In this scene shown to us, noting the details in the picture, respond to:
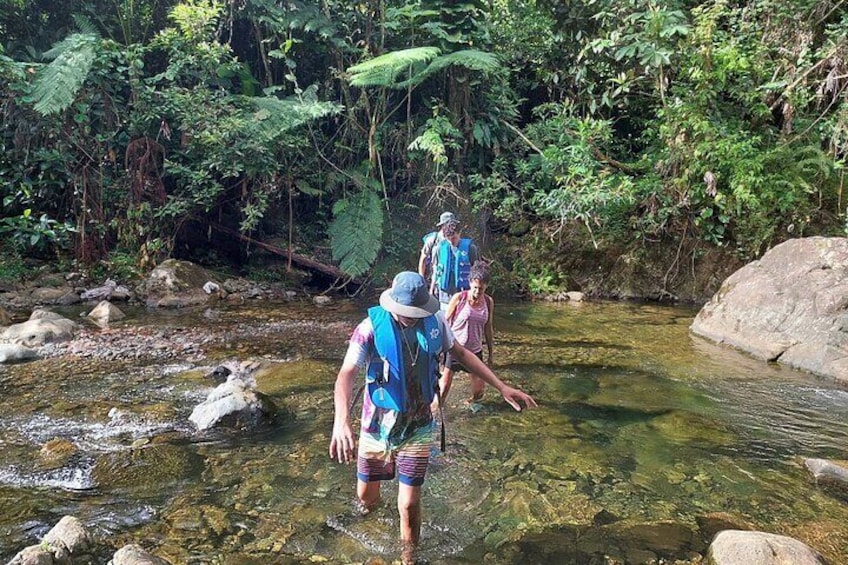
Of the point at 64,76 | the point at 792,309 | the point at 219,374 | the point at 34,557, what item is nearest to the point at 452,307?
the point at 219,374

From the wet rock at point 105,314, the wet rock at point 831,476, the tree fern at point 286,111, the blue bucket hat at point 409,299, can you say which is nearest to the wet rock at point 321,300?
the tree fern at point 286,111

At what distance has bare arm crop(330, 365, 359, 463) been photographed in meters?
3.31

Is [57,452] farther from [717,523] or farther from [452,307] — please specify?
[717,523]

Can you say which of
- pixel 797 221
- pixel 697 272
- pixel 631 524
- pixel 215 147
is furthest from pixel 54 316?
pixel 797 221

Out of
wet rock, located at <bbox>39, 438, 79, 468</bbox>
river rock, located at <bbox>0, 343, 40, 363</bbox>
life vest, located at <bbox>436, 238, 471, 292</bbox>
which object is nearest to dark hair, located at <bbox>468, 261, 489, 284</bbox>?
life vest, located at <bbox>436, 238, 471, 292</bbox>

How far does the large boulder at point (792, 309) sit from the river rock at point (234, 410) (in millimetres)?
6585

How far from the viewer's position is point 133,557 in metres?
3.34

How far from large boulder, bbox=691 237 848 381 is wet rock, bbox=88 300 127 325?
906cm

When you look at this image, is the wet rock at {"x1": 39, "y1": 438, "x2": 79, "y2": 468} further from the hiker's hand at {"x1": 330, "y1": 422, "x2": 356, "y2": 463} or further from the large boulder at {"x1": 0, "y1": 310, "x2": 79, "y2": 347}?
the large boulder at {"x1": 0, "y1": 310, "x2": 79, "y2": 347}

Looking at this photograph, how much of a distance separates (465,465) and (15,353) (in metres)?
5.82

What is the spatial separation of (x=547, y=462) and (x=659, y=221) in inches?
338

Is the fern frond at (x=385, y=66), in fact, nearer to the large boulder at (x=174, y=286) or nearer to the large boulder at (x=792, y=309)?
the large boulder at (x=174, y=286)

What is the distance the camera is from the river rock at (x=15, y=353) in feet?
24.3

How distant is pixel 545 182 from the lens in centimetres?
1330
